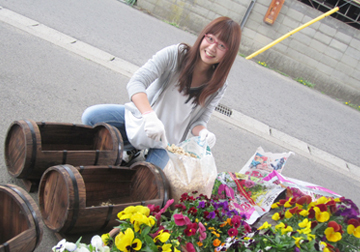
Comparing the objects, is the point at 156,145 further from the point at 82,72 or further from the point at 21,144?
the point at 82,72

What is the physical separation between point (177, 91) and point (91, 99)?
153 cm

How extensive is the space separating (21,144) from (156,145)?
2.73ft

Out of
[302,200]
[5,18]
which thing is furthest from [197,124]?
[5,18]

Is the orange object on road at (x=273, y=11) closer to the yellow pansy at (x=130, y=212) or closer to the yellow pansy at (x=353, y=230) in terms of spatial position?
the yellow pansy at (x=353, y=230)

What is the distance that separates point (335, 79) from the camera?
789 centimetres

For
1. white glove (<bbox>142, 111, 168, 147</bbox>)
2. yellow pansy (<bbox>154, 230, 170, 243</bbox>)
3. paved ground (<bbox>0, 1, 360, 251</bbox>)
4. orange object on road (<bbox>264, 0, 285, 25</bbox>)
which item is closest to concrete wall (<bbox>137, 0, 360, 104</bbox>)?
orange object on road (<bbox>264, 0, 285, 25</bbox>)

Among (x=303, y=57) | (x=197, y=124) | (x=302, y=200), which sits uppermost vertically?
(x=303, y=57)

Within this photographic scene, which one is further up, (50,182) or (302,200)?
(302,200)

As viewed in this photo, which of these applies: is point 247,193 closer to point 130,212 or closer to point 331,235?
point 331,235

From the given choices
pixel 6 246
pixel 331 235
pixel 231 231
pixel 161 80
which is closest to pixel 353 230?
pixel 331 235

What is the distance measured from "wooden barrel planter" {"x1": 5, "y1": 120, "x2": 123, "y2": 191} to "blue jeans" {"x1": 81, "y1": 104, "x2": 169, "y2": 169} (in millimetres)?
139

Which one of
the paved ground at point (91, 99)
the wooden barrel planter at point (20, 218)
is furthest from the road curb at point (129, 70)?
the wooden barrel planter at point (20, 218)

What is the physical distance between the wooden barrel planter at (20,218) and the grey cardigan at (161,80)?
88 cm

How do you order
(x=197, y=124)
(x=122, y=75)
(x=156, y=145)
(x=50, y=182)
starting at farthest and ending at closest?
(x=122, y=75) < (x=197, y=124) < (x=156, y=145) < (x=50, y=182)
